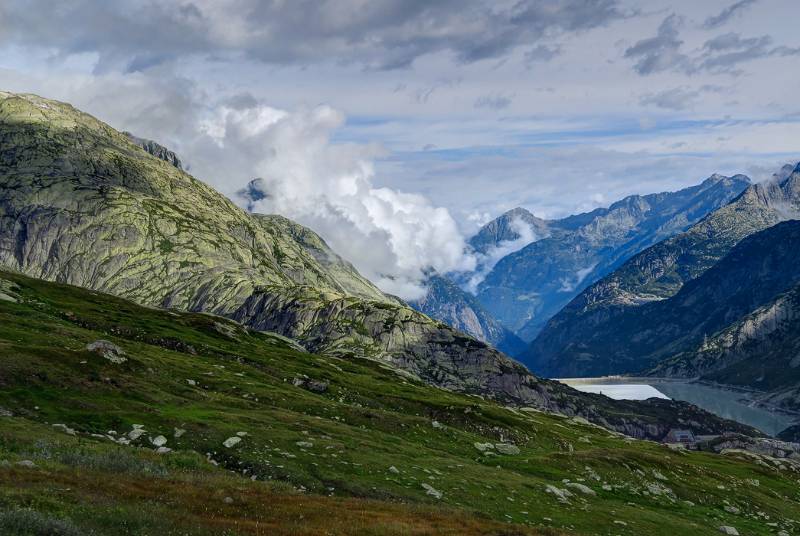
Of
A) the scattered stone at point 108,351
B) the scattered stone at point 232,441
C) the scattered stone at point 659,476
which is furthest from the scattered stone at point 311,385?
the scattered stone at point 659,476

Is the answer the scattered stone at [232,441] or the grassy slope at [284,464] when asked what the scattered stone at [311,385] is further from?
the scattered stone at [232,441]

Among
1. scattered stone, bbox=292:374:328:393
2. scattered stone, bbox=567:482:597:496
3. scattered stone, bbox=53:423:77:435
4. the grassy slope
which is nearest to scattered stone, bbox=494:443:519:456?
the grassy slope

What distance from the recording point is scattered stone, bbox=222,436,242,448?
48.1 meters

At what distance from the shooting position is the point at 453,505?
4338cm

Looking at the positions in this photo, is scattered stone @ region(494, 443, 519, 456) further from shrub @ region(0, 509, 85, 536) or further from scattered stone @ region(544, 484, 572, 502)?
shrub @ region(0, 509, 85, 536)

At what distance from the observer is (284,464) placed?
46.0m

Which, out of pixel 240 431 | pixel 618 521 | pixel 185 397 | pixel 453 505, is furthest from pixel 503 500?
pixel 185 397

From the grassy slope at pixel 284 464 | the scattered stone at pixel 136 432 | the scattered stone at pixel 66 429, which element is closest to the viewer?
the grassy slope at pixel 284 464

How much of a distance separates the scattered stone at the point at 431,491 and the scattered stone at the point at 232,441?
14.1 meters

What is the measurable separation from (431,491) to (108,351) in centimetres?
3713

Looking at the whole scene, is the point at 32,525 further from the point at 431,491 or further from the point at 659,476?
the point at 659,476

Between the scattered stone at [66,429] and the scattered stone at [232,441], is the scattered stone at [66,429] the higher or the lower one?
the lower one

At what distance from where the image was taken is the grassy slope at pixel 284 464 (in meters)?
29.2

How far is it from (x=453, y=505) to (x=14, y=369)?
121 feet
